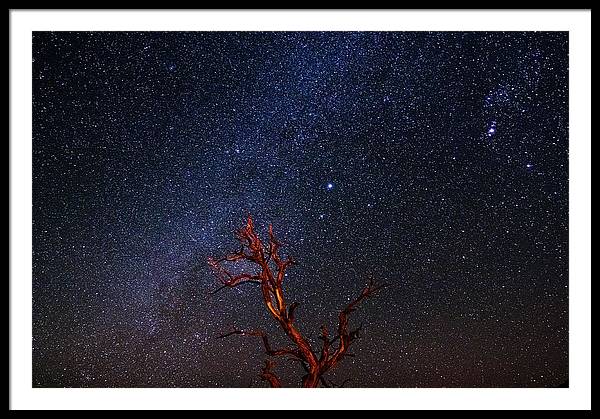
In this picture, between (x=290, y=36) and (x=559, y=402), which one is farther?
(x=290, y=36)

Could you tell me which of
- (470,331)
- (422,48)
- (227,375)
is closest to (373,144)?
(422,48)

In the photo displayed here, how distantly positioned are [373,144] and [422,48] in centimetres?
49

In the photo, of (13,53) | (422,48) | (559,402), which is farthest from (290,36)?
(559,402)

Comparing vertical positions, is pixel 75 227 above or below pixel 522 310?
above

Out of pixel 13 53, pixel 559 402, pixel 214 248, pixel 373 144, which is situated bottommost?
pixel 559 402

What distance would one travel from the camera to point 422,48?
3217 millimetres

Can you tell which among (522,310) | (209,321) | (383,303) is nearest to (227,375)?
(209,321)

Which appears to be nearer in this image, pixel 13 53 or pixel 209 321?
pixel 13 53

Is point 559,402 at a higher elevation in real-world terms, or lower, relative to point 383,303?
lower

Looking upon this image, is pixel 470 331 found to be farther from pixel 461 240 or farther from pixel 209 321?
pixel 209 321

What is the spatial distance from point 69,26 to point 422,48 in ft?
5.03

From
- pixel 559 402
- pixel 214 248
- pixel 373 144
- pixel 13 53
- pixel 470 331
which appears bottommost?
pixel 559 402

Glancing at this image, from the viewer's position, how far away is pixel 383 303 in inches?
129

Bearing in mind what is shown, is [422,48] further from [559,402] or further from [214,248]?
[559,402]
